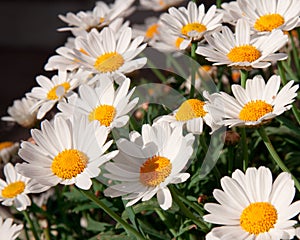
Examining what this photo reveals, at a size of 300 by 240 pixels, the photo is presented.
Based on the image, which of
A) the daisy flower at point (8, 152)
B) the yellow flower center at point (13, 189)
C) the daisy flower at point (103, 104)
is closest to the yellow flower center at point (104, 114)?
the daisy flower at point (103, 104)

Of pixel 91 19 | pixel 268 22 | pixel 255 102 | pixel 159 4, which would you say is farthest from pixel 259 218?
pixel 159 4

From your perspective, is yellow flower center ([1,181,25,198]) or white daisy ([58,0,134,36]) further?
white daisy ([58,0,134,36])

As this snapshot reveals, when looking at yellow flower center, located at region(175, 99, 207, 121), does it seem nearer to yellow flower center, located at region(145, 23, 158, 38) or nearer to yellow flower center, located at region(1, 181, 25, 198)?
yellow flower center, located at region(1, 181, 25, 198)

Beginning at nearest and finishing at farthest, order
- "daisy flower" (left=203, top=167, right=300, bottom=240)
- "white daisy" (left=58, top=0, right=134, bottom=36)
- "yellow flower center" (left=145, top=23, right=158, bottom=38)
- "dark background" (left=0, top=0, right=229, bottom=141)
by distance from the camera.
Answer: "daisy flower" (left=203, top=167, right=300, bottom=240) → "white daisy" (left=58, top=0, right=134, bottom=36) → "yellow flower center" (left=145, top=23, right=158, bottom=38) → "dark background" (left=0, top=0, right=229, bottom=141)

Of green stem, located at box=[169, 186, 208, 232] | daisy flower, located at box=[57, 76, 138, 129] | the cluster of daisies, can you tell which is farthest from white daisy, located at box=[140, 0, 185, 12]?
green stem, located at box=[169, 186, 208, 232]

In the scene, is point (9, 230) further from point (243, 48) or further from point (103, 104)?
point (243, 48)

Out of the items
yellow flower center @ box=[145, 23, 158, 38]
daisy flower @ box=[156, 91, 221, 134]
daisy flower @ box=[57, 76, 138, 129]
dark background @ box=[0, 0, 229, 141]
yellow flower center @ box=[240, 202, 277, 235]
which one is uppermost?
daisy flower @ box=[57, 76, 138, 129]
